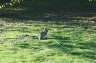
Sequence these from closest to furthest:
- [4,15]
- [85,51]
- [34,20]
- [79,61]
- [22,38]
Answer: [79,61] → [85,51] → [22,38] → [34,20] → [4,15]

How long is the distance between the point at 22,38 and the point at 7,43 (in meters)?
1.54

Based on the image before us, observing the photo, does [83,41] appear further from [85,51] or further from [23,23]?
[23,23]

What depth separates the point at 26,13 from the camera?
29.1 metres

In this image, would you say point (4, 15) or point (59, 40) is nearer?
point (59, 40)

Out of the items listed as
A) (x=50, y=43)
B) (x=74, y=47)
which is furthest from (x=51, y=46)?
(x=74, y=47)

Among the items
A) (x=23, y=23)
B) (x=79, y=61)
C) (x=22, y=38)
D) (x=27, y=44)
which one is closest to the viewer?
(x=79, y=61)

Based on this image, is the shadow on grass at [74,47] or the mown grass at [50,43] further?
the shadow on grass at [74,47]

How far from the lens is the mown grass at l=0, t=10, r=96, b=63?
12930 millimetres

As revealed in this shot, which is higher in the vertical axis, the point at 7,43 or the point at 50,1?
the point at 50,1

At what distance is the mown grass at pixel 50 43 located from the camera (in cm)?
1293

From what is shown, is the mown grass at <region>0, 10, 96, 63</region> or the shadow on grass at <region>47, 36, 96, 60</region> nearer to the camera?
the mown grass at <region>0, 10, 96, 63</region>

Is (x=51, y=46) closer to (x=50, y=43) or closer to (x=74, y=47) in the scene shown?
(x=50, y=43)

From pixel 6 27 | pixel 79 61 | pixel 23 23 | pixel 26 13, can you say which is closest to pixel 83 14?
pixel 26 13

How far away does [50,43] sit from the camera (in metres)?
16.0
